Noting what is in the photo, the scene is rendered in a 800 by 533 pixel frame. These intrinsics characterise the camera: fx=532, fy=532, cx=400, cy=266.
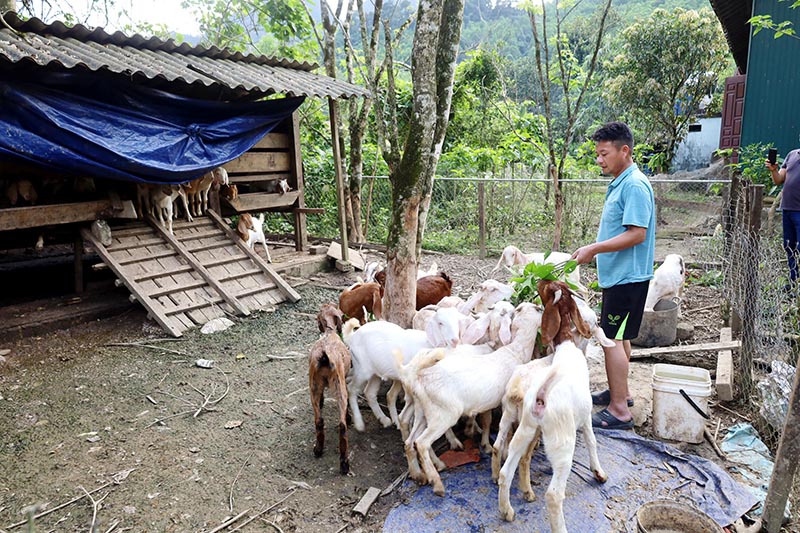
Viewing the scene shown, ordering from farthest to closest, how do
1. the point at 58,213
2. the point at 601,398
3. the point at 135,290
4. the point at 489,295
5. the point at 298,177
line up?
1. the point at 298,177
2. the point at 58,213
3. the point at 135,290
4. the point at 489,295
5. the point at 601,398

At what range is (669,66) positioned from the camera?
622 inches

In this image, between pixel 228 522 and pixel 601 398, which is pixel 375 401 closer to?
pixel 228 522

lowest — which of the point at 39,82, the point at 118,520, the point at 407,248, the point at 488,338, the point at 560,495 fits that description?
the point at 118,520

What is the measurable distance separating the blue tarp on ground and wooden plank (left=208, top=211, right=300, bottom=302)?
4.40 metres

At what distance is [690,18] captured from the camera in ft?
50.5

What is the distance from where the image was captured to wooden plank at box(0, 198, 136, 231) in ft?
19.9

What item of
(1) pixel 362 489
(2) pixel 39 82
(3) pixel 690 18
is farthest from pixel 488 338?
(3) pixel 690 18

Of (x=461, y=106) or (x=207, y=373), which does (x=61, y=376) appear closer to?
(x=207, y=373)

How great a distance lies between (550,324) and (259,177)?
6.75 m

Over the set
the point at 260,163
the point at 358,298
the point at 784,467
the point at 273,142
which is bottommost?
the point at 784,467

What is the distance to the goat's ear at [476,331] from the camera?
147 inches

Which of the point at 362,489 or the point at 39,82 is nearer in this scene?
the point at 362,489

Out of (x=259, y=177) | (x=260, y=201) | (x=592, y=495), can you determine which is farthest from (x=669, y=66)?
(x=592, y=495)

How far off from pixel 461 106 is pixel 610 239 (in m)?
12.2
